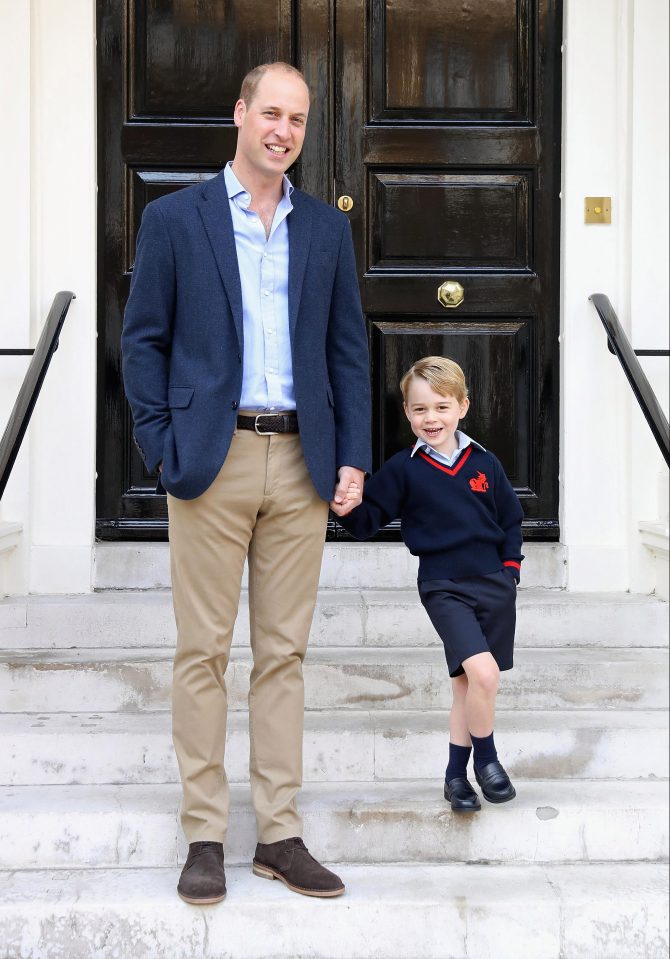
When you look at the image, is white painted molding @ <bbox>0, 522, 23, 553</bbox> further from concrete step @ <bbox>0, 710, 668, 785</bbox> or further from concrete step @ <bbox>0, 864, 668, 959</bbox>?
concrete step @ <bbox>0, 864, 668, 959</bbox>

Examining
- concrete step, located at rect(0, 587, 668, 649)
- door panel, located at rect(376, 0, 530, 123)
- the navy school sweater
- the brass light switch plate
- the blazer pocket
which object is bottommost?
concrete step, located at rect(0, 587, 668, 649)

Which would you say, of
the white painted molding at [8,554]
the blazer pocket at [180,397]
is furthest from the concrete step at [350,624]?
the blazer pocket at [180,397]

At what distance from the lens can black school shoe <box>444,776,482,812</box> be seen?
2.94 metres

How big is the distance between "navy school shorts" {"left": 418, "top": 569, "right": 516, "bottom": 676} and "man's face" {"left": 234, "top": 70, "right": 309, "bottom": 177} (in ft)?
3.85

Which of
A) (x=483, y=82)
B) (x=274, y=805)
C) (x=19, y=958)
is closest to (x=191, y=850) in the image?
(x=274, y=805)

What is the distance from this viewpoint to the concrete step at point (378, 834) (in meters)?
2.96

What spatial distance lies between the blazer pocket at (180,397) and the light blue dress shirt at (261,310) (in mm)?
141

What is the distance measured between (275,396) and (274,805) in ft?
3.35

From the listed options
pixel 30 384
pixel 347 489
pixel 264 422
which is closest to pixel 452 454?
pixel 347 489

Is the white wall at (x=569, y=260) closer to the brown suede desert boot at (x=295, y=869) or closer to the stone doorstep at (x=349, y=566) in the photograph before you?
the stone doorstep at (x=349, y=566)

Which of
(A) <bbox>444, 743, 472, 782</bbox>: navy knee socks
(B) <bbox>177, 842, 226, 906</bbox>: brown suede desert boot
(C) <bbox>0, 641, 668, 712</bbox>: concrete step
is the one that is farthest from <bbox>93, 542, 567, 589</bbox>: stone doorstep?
(B) <bbox>177, 842, 226, 906</bbox>: brown suede desert boot

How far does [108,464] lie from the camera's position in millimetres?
4355

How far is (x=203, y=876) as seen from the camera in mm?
2666

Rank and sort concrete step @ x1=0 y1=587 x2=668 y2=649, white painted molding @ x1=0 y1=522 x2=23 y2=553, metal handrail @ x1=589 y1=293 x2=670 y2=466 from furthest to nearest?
white painted molding @ x1=0 y1=522 x2=23 y2=553 < concrete step @ x1=0 y1=587 x2=668 y2=649 < metal handrail @ x1=589 y1=293 x2=670 y2=466
